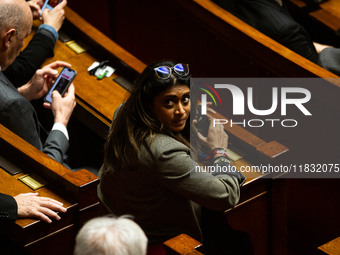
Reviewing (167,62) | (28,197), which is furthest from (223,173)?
(28,197)

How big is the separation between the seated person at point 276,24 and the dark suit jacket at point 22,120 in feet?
4.02

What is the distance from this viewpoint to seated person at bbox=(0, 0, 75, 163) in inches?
71.7

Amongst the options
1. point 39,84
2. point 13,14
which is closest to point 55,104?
point 39,84

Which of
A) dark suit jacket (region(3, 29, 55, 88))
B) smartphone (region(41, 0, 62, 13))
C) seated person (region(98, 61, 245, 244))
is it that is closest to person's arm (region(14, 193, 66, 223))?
seated person (region(98, 61, 245, 244))

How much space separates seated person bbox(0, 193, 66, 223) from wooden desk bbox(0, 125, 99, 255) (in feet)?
0.07

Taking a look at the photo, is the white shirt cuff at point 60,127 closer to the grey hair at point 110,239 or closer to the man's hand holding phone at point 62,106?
Answer: the man's hand holding phone at point 62,106

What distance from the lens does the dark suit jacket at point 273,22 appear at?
2562 millimetres

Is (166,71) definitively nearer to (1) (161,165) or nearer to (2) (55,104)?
(1) (161,165)

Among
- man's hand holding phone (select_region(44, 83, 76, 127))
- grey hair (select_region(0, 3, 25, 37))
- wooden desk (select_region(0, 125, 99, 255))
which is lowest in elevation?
wooden desk (select_region(0, 125, 99, 255))

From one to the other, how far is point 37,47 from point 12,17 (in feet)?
1.58

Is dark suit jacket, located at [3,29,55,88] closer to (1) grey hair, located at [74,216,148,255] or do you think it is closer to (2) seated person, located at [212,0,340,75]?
(2) seated person, located at [212,0,340,75]

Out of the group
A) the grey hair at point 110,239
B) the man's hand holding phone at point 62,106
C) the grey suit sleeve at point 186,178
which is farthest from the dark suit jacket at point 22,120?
the grey hair at point 110,239

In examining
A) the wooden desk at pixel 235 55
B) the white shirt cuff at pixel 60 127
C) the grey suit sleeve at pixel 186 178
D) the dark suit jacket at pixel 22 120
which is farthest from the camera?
the wooden desk at pixel 235 55

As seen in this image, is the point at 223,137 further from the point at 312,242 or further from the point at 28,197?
the point at 312,242
